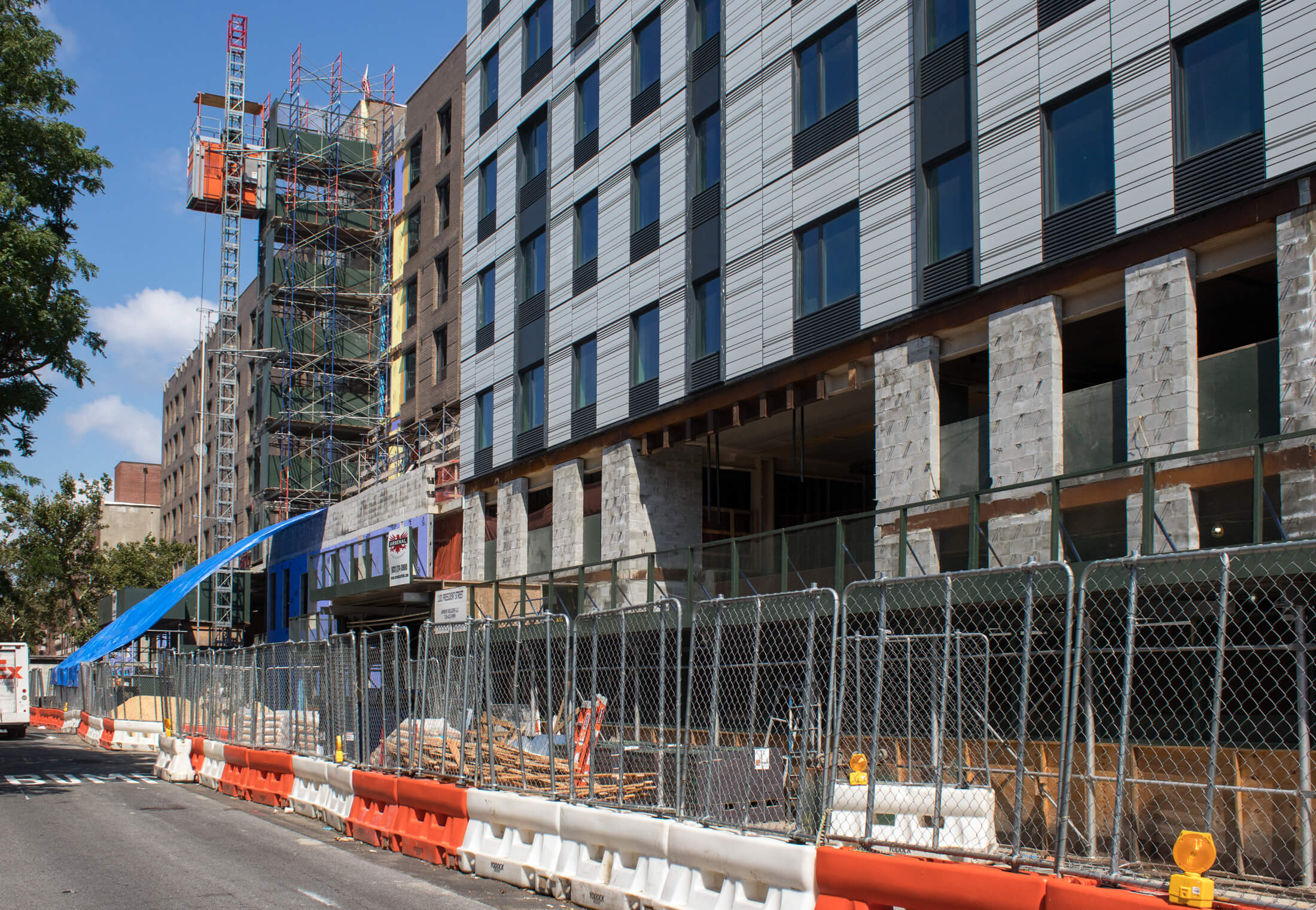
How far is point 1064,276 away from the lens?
17.2 meters

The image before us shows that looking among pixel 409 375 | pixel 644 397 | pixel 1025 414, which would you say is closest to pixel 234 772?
pixel 644 397

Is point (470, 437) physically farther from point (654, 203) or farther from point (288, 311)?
point (288, 311)

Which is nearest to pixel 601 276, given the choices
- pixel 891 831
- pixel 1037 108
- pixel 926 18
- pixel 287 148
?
pixel 926 18

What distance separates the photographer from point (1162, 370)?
51.1 feet

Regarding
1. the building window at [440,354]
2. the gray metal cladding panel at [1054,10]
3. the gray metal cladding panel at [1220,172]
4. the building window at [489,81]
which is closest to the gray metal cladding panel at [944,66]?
the gray metal cladding panel at [1054,10]

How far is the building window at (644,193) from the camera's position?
27234 mm

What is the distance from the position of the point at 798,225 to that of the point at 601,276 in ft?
24.8

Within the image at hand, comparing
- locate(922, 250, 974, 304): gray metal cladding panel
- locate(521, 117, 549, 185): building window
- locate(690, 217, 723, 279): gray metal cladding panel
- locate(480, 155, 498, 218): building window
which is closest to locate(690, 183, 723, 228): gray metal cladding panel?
→ locate(690, 217, 723, 279): gray metal cladding panel

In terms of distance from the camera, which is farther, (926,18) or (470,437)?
(470,437)

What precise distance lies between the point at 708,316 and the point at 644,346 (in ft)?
8.37

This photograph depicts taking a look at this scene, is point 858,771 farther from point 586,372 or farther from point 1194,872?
point 586,372

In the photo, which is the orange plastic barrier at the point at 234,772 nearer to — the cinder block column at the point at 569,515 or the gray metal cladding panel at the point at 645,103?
the cinder block column at the point at 569,515

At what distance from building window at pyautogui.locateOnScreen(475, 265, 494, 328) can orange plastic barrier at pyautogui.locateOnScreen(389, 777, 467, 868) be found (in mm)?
22148

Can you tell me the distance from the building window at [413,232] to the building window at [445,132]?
9.05 feet
